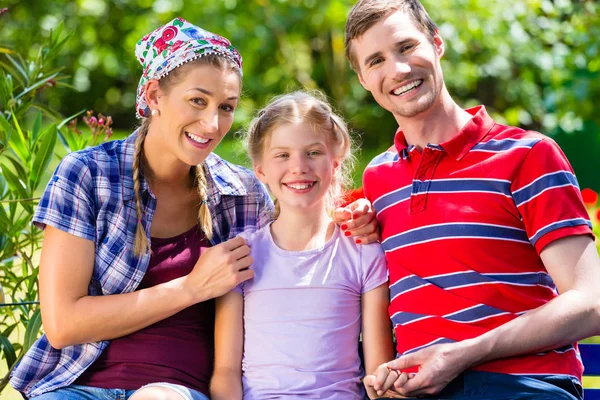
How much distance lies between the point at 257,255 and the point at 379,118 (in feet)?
19.0

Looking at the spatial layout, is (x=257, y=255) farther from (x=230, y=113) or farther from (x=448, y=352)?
(x=448, y=352)

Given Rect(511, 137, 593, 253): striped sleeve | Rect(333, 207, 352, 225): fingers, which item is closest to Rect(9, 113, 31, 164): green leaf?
Rect(333, 207, 352, 225): fingers

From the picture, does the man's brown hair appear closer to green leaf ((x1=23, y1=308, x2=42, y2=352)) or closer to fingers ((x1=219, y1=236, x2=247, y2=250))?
fingers ((x1=219, y1=236, x2=247, y2=250))

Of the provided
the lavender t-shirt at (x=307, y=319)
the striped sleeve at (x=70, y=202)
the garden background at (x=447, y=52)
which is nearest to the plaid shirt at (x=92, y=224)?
the striped sleeve at (x=70, y=202)

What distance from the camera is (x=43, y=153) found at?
10.4 ft

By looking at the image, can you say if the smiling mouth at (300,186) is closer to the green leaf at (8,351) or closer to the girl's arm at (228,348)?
the girl's arm at (228,348)

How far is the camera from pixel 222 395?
271cm

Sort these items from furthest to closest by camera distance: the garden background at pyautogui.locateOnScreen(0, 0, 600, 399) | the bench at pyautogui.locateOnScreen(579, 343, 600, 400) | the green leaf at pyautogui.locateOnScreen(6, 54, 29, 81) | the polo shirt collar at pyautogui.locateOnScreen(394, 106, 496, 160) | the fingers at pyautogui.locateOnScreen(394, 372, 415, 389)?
the garden background at pyautogui.locateOnScreen(0, 0, 600, 399) → the green leaf at pyautogui.locateOnScreen(6, 54, 29, 81) → the bench at pyautogui.locateOnScreen(579, 343, 600, 400) → the polo shirt collar at pyautogui.locateOnScreen(394, 106, 496, 160) → the fingers at pyautogui.locateOnScreen(394, 372, 415, 389)

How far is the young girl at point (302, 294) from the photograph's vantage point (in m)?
2.71

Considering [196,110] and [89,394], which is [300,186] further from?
[89,394]

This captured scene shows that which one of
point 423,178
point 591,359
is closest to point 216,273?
point 423,178

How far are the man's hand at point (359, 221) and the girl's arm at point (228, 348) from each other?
0.43m

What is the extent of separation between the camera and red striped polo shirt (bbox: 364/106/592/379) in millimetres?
2422

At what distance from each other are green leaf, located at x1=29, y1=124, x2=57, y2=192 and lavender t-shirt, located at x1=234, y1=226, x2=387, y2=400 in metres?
0.93
